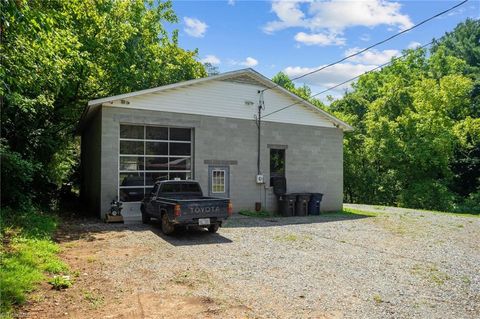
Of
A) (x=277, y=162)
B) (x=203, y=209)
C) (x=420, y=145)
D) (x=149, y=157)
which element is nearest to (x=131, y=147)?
(x=149, y=157)

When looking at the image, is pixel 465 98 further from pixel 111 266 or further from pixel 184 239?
pixel 111 266

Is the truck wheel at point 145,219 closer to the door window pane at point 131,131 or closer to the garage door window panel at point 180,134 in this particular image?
the door window pane at point 131,131

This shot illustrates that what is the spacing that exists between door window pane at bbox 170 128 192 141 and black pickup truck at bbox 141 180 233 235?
3426 millimetres

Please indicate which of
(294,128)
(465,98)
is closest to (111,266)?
(294,128)

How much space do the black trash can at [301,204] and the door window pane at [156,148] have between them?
6217mm

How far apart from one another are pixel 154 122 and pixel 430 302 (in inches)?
439

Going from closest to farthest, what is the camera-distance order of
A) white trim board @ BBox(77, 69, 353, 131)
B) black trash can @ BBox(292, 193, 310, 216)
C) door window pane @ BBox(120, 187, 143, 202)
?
door window pane @ BBox(120, 187, 143, 202) < white trim board @ BBox(77, 69, 353, 131) < black trash can @ BBox(292, 193, 310, 216)

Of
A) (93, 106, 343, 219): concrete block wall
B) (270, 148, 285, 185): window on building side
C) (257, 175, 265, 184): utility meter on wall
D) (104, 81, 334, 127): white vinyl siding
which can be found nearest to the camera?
(93, 106, 343, 219): concrete block wall

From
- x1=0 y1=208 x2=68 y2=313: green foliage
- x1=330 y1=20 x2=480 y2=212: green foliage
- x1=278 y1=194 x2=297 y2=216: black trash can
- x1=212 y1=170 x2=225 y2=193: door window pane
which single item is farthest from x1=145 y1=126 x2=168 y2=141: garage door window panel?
x1=330 y1=20 x2=480 y2=212: green foliage

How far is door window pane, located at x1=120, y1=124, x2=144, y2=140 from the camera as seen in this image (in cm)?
1373

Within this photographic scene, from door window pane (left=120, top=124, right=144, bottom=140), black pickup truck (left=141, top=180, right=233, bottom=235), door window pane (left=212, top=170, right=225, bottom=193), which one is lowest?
black pickup truck (left=141, top=180, right=233, bottom=235)

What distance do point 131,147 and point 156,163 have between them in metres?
1.19

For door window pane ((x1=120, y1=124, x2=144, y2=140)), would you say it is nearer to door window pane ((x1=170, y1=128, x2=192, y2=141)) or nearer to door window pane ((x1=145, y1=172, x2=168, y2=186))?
door window pane ((x1=170, y1=128, x2=192, y2=141))

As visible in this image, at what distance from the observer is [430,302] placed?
5.55 m
